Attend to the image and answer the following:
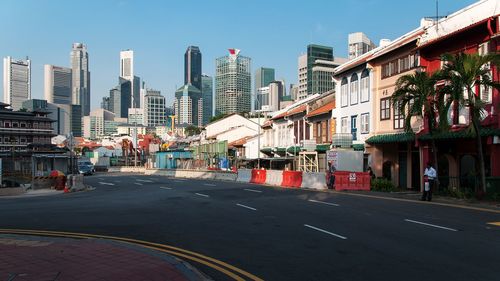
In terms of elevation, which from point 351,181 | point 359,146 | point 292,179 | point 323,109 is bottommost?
point 292,179

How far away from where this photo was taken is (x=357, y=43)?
7300 cm

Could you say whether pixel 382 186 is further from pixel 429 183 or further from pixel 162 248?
pixel 162 248

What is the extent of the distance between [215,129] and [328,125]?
50.6 m

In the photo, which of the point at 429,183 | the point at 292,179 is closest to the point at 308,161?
the point at 292,179

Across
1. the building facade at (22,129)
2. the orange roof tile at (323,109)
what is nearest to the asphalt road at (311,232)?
the orange roof tile at (323,109)

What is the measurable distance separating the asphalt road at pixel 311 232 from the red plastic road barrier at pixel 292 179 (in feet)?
41.7

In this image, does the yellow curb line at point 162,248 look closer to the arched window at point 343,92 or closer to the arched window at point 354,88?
the arched window at point 354,88

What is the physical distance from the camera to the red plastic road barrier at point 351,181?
1246 inches

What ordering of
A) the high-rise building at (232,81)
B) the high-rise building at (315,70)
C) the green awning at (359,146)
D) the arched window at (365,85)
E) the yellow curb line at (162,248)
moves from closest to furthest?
the yellow curb line at (162,248)
the arched window at (365,85)
the green awning at (359,146)
the high-rise building at (315,70)
the high-rise building at (232,81)

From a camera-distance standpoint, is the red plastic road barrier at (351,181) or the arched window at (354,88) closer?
the red plastic road barrier at (351,181)

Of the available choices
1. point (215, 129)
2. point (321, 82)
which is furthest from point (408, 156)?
point (321, 82)

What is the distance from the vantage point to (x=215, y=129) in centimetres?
9381

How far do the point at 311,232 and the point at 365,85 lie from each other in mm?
26388

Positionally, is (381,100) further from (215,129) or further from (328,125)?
(215,129)
